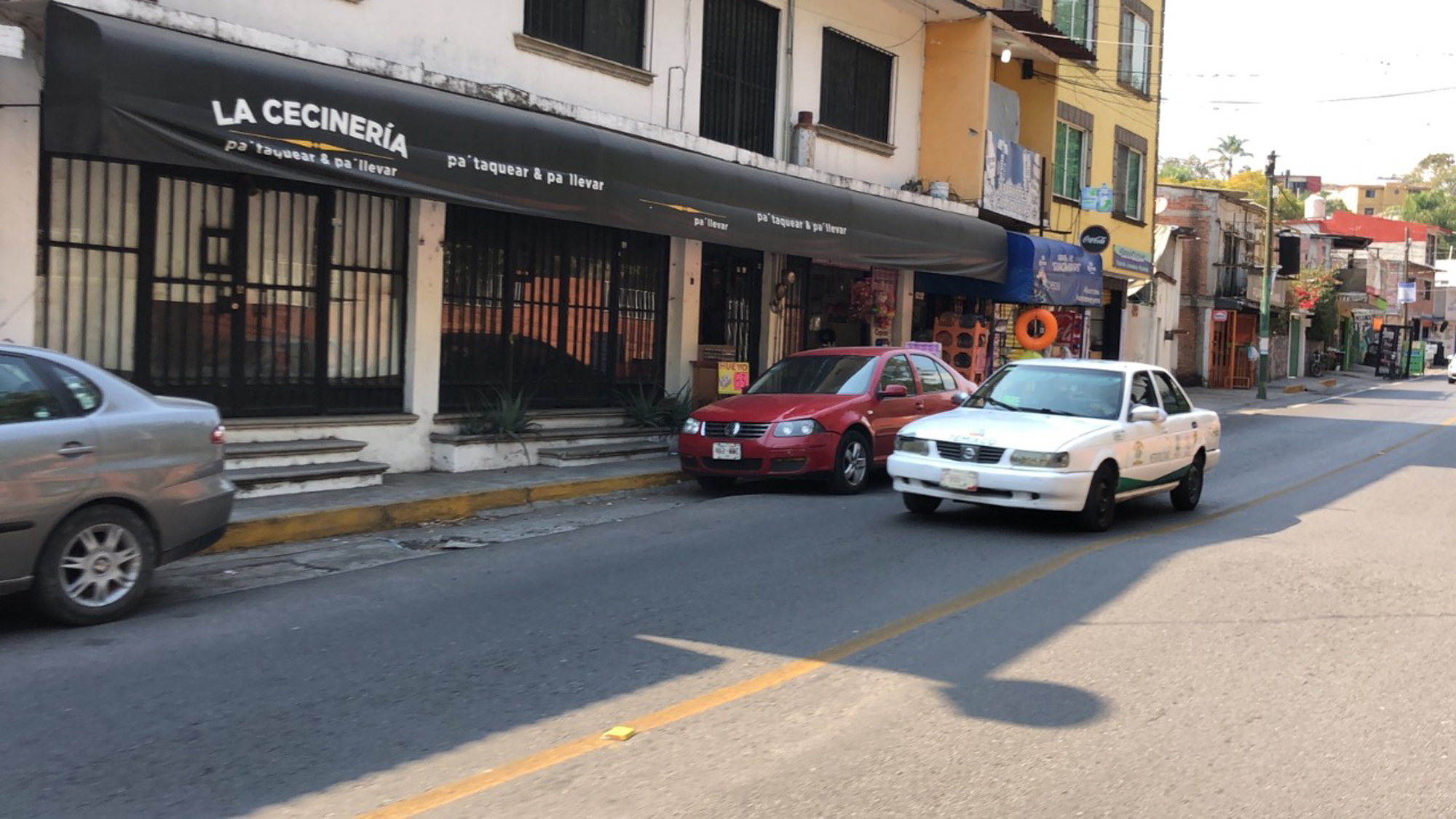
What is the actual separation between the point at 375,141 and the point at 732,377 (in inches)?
248

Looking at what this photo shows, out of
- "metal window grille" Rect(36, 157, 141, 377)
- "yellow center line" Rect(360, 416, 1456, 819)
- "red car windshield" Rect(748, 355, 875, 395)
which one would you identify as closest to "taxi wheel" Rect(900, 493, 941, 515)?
"yellow center line" Rect(360, 416, 1456, 819)

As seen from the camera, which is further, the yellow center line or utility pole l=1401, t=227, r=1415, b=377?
utility pole l=1401, t=227, r=1415, b=377

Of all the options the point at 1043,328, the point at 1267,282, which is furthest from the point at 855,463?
the point at 1267,282

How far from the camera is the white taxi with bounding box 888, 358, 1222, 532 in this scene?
9.81 m

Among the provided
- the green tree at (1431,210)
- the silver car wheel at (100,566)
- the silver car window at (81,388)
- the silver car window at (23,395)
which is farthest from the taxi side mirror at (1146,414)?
the green tree at (1431,210)

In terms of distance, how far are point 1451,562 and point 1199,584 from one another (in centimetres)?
282

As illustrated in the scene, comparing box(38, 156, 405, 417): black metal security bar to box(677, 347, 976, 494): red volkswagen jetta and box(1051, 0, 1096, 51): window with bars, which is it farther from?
box(1051, 0, 1096, 51): window with bars

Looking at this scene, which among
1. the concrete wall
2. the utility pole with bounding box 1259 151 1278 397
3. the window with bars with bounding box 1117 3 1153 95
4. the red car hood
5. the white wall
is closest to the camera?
the white wall

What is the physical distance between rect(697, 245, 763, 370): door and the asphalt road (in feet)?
25.7

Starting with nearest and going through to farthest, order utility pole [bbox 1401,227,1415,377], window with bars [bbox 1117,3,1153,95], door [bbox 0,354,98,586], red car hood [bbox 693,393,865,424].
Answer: door [bbox 0,354,98,586] → red car hood [bbox 693,393,865,424] → window with bars [bbox 1117,3,1153,95] → utility pole [bbox 1401,227,1415,377]

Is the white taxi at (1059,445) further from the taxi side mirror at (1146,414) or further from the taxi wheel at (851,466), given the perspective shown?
the taxi wheel at (851,466)

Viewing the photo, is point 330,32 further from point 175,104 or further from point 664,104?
point 664,104

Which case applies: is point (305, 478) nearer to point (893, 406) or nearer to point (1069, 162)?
point (893, 406)

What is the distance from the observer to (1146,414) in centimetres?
1077
